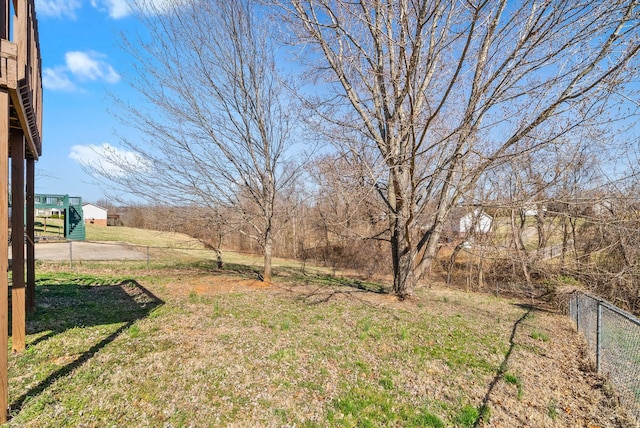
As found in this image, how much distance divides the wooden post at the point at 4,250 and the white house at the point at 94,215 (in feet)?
152

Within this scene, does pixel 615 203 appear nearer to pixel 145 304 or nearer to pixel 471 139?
pixel 471 139

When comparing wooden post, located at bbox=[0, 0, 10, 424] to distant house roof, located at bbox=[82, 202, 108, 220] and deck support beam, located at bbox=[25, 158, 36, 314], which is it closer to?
deck support beam, located at bbox=[25, 158, 36, 314]

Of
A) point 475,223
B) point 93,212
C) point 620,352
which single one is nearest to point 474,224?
point 475,223

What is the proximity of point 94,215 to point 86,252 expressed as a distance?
3351 cm

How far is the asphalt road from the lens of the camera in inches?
500

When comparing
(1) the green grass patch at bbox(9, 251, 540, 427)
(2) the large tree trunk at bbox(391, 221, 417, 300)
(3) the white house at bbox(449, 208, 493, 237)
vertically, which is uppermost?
(3) the white house at bbox(449, 208, 493, 237)

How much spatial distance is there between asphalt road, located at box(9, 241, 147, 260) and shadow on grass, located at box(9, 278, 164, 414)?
5.21 m

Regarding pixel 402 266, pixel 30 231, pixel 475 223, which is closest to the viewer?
pixel 30 231

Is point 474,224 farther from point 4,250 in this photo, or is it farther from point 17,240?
point 4,250

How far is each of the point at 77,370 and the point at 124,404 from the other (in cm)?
95

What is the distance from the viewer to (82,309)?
227 inches

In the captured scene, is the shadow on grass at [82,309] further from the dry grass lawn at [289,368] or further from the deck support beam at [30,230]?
the deck support beam at [30,230]

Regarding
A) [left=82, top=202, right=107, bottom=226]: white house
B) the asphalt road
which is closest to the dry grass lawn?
the asphalt road

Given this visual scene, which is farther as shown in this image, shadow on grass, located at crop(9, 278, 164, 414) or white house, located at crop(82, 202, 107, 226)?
white house, located at crop(82, 202, 107, 226)
